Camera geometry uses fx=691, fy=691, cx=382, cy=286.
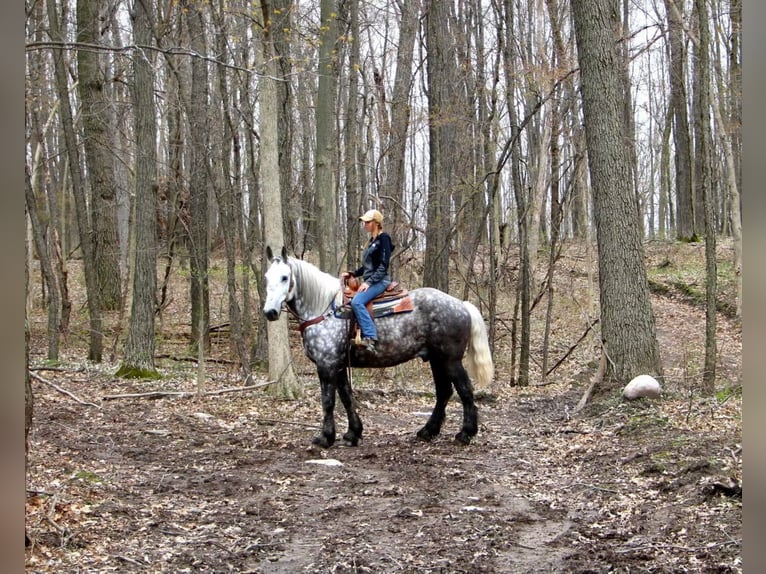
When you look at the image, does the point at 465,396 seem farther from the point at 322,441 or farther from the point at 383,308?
the point at 322,441

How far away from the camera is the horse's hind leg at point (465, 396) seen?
Result: 8336mm

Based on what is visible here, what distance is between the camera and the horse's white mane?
805 cm

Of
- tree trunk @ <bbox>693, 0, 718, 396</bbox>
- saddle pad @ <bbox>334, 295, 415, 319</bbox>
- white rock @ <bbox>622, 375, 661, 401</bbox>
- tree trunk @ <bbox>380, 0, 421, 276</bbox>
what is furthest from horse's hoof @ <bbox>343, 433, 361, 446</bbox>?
tree trunk @ <bbox>380, 0, 421, 276</bbox>

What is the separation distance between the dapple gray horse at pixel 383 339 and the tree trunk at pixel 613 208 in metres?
2.26

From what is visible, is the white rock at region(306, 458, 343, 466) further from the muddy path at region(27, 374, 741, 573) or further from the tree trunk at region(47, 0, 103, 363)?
the tree trunk at region(47, 0, 103, 363)

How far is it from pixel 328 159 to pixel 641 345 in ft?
19.4

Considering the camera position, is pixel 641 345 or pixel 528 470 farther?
pixel 641 345

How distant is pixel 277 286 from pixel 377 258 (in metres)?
1.20

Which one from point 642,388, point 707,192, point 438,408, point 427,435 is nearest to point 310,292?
point 438,408

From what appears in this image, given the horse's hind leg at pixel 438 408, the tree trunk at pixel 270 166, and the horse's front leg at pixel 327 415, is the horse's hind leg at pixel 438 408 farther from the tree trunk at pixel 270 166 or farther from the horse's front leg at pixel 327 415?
the tree trunk at pixel 270 166
